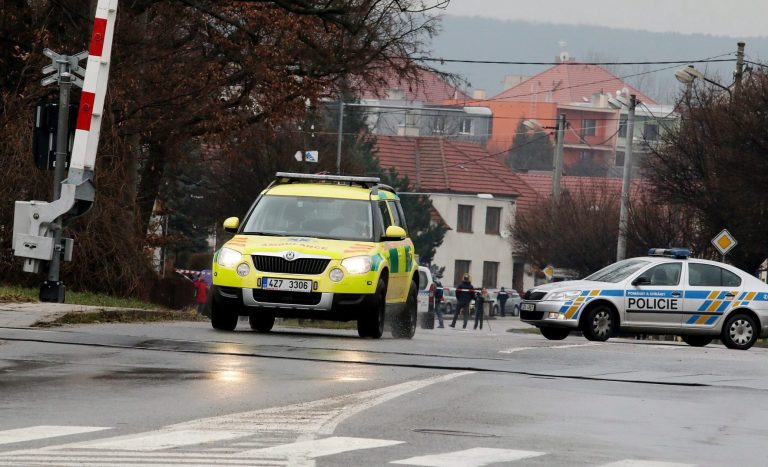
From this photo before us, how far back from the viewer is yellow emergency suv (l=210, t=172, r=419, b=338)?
19.2 metres

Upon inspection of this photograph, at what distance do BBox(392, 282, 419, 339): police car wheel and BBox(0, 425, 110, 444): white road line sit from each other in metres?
12.0

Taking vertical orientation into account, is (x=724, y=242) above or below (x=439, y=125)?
below

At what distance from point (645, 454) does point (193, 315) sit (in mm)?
16776

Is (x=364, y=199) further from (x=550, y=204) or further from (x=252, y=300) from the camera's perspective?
(x=550, y=204)

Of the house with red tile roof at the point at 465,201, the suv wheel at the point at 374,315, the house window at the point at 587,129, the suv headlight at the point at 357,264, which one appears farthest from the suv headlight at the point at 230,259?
the house window at the point at 587,129

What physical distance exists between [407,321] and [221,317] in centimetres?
285

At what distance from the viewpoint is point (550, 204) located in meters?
82.3

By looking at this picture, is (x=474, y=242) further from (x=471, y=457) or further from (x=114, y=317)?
(x=471, y=457)

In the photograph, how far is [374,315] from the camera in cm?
1967

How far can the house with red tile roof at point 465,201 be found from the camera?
106m

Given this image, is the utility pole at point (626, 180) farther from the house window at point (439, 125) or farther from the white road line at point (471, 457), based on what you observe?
the house window at point (439, 125)

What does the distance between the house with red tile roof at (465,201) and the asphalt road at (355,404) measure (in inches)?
3434

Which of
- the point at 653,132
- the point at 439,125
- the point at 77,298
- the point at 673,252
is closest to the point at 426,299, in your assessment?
the point at 673,252

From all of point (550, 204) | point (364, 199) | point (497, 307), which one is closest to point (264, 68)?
point (364, 199)
